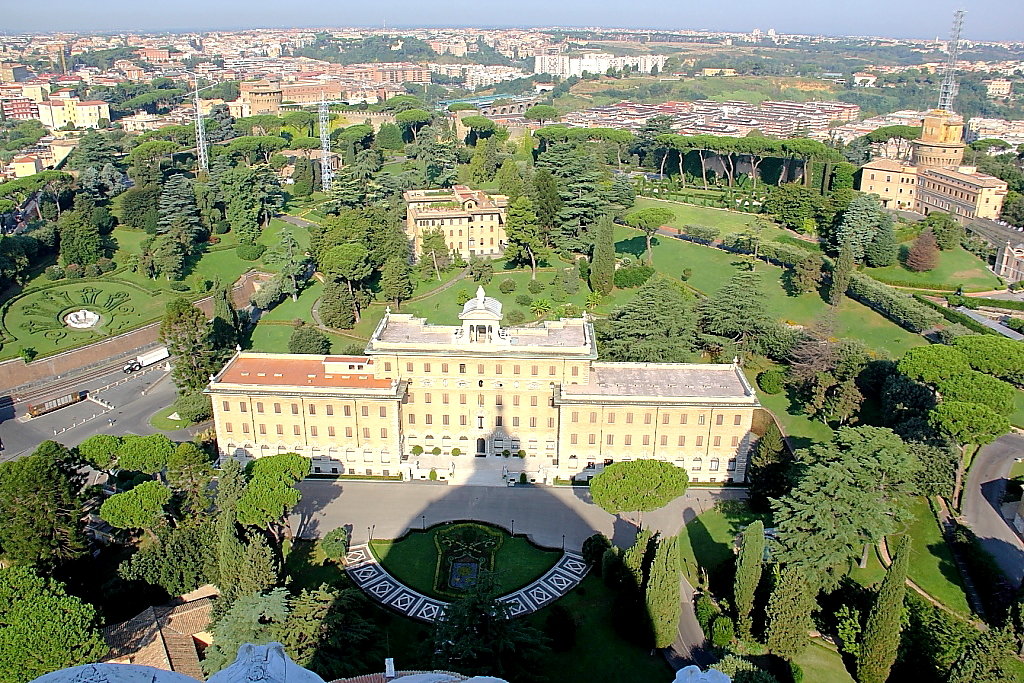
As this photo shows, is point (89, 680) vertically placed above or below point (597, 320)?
above

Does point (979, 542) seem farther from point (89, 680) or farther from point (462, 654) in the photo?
point (89, 680)

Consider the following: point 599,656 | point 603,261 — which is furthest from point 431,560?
point 603,261

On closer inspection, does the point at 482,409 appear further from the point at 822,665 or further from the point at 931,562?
the point at 931,562

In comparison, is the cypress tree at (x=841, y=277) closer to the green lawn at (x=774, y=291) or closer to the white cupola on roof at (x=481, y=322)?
the green lawn at (x=774, y=291)

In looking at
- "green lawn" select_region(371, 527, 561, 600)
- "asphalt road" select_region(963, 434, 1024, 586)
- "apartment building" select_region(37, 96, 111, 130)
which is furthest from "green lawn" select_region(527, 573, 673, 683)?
"apartment building" select_region(37, 96, 111, 130)

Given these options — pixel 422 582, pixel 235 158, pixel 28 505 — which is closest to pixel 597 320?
pixel 422 582

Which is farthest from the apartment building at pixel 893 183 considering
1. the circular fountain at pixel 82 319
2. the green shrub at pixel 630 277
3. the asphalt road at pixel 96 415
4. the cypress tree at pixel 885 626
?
the circular fountain at pixel 82 319

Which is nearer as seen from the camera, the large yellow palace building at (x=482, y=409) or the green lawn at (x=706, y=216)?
the large yellow palace building at (x=482, y=409)

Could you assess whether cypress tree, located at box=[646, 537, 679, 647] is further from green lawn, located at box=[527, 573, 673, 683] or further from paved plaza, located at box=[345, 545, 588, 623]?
paved plaza, located at box=[345, 545, 588, 623]
